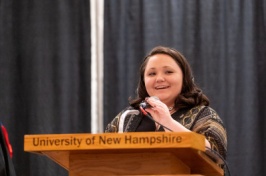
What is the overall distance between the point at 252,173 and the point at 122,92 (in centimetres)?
127

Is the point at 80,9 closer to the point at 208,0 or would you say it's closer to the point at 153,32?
the point at 153,32

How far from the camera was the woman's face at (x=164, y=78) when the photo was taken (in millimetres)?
3256

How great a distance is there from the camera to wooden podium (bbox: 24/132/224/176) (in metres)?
2.12

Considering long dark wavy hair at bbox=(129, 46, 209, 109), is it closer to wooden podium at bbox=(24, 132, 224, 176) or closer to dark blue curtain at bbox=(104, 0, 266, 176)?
wooden podium at bbox=(24, 132, 224, 176)

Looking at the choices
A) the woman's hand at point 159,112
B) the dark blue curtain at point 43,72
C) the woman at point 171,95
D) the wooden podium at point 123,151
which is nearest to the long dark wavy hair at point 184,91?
the woman at point 171,95

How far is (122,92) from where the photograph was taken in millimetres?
4785

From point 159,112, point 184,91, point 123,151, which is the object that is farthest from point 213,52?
point 123,151

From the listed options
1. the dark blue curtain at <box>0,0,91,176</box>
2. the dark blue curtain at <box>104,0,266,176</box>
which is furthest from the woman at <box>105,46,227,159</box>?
the dark blue curtain at <box>0,0,91,176</box>

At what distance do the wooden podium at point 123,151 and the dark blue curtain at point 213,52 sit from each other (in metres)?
2.22

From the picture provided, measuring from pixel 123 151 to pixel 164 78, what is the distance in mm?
1077

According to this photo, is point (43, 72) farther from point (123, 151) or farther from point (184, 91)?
point (123, 151)

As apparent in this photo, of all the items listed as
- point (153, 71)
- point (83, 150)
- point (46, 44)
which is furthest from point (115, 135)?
point (46, 44)

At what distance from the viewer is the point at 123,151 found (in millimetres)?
2242

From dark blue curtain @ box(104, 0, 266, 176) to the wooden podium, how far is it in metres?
2.22
